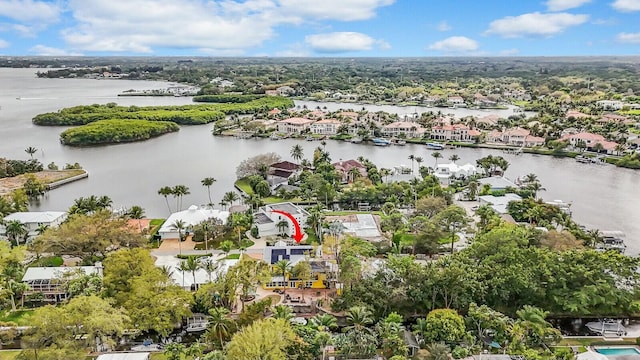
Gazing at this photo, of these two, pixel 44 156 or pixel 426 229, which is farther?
pixel 44 156

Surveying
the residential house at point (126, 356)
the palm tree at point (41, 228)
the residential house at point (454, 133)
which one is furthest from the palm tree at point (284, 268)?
the residential house at point (454, 133)

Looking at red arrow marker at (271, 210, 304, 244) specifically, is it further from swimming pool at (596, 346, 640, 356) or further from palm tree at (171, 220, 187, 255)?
swimming pool at (596, 346, 640, 356)

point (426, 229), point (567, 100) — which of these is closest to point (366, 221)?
point (426, 229)

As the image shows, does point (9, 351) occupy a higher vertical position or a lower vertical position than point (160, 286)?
lower

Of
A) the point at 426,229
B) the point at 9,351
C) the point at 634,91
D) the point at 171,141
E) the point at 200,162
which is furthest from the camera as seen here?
the point at 634,91

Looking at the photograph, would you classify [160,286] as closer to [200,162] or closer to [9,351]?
[9,351]

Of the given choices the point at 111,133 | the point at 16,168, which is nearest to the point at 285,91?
the point at 111,133

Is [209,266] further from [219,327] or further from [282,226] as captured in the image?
[282,226]

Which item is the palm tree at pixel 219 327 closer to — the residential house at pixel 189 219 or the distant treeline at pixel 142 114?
the residential house at pixel 189 219
